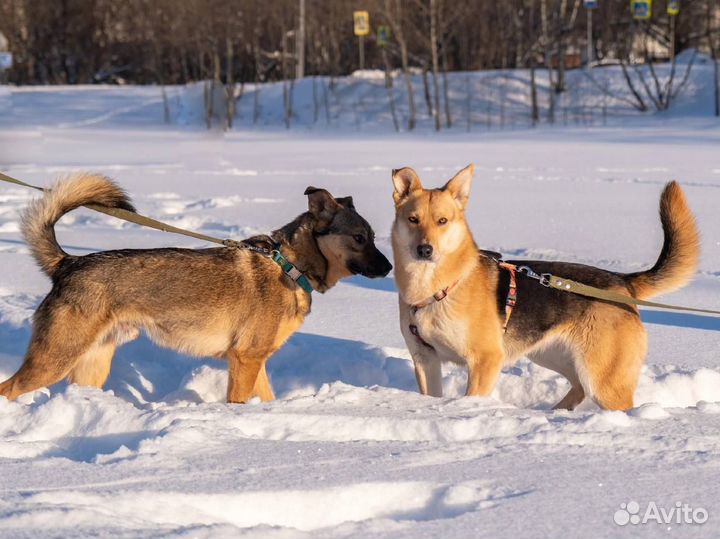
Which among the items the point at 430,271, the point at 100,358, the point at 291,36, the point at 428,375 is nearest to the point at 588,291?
the point at 430,271

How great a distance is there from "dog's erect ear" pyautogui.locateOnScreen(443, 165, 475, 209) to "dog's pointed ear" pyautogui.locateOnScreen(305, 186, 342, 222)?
63 cm

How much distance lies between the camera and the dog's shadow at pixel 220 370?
5.23 meters

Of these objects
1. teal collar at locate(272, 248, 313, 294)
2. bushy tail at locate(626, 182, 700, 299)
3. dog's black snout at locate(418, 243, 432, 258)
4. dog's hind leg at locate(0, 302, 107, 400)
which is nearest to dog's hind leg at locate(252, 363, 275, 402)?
teal collar at locate(272, 248, 313, 294)

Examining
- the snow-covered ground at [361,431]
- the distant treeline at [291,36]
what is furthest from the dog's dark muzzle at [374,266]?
the distant treeline at [291,36]

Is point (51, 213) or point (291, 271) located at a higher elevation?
point (51, 213)

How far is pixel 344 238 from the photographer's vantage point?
4.99 meters

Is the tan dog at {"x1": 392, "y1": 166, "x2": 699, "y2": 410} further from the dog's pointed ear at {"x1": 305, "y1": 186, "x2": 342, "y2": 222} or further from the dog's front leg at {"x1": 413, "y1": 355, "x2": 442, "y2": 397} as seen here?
the dog's pointed ear at {"x1": 305, "y1": 186, "x2": 342, "y2": 222}

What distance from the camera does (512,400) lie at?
5.13 metres

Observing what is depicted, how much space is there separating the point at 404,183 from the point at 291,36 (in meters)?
40.5

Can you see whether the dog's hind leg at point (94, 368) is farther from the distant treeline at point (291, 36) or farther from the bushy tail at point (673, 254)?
the distant treeline at point (291, 36)

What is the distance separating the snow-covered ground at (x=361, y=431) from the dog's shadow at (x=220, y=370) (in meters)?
0.01

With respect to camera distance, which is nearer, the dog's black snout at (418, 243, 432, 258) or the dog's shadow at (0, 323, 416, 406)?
the dog's black snout at (418, 243, 432, 258)

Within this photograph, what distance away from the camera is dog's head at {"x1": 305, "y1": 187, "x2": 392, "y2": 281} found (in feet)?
16.4

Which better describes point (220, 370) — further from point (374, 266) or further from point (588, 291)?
point (588, 291)
